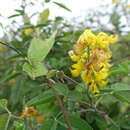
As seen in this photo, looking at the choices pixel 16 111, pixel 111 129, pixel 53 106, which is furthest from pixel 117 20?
pixel 111 129

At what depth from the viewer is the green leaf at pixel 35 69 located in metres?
0.63

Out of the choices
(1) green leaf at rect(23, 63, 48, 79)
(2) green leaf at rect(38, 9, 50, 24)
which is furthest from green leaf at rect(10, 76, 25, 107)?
(1) green leaf at rect(23, 63, 48, 79)

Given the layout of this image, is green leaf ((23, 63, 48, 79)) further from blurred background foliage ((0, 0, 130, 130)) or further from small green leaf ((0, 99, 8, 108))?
small green leaf ((0, 99, 8, 108))

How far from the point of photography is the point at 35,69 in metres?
0.66

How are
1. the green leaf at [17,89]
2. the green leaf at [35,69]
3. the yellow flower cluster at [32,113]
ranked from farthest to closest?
the green leaf at [17,89] → the yellow flower cluster at [32,113] → the green leaf at [35,69]

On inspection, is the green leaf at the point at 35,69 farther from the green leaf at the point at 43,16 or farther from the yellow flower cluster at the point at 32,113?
the green leaf at the point at 43,16

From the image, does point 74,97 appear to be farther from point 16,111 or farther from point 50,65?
point 16,111

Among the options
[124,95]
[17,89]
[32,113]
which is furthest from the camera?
[17,89]

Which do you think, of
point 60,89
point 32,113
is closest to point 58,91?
point 60,89

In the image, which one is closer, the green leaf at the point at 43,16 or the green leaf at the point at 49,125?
the green leaf at the point at 49,125

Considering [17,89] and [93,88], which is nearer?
[93,88]

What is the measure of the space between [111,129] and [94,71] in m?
0.22

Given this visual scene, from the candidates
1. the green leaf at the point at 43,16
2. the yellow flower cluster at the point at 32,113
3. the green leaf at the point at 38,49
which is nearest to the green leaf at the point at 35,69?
the green leaf at the point at 38,49

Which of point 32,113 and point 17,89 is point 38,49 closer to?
point 32,113
